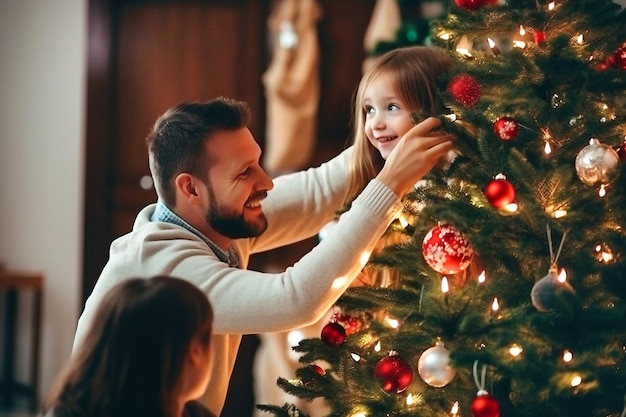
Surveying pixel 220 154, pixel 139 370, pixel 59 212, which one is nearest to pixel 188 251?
pixel 220 154

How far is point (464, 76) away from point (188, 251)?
0.59 meters

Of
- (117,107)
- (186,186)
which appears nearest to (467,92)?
(186,186)

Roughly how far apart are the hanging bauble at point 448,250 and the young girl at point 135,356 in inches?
16.1

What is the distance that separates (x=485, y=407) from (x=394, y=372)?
0.24m

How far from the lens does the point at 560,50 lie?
5.46 ft

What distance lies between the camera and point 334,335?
185 centimetres

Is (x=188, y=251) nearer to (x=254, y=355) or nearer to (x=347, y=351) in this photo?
(x=347, y=351)

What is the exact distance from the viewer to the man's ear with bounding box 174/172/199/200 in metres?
1.98

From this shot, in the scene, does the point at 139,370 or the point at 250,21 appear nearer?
the point at 139,370

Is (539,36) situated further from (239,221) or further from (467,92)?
(239,221)

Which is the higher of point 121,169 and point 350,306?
point 350,306

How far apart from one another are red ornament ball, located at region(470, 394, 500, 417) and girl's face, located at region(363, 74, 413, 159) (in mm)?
614

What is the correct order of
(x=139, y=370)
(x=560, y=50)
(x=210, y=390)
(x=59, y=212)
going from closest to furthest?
(x=139, y=370) → (x=560, y=50) → (x=210, y=390) → (x=59, y=212)

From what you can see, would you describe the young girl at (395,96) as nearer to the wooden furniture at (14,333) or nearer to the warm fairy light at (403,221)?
the warm fairy light at (403,221)
